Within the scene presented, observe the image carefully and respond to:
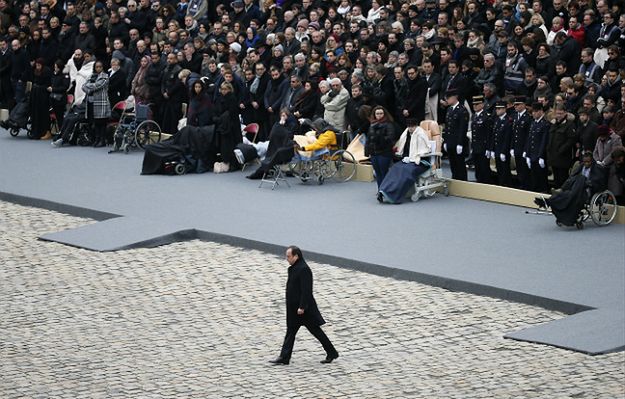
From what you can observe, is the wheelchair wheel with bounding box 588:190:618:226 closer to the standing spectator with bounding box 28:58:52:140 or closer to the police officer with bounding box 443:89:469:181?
the police officer with bounding box 443:89:469:181

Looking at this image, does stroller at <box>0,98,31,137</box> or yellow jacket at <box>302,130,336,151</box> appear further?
stroller at <box>0,98,31,137</box>

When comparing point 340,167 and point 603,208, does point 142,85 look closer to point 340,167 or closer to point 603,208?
point 340,167

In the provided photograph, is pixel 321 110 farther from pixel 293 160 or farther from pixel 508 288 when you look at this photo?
pixel 508 288

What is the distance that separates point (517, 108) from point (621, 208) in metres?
2.61

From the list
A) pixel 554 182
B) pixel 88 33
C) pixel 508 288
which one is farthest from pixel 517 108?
pixel 88 33

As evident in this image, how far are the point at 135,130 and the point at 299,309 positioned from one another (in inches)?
545

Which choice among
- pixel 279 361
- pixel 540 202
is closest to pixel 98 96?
pixel 540 202

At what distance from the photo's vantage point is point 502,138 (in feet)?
78.7

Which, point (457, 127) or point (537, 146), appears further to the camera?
point (457, 127)

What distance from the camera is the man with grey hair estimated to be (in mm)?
26297

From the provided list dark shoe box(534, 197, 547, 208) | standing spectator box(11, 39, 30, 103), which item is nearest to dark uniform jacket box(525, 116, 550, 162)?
dark shoe box(534, 197, 547, 208)

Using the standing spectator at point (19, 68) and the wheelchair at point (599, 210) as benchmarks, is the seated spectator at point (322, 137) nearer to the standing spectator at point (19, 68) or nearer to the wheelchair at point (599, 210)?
the wheelchair at point (599, 210)

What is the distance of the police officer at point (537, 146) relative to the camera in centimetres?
2343

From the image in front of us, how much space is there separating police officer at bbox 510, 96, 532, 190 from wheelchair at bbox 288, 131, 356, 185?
10.9 feet
